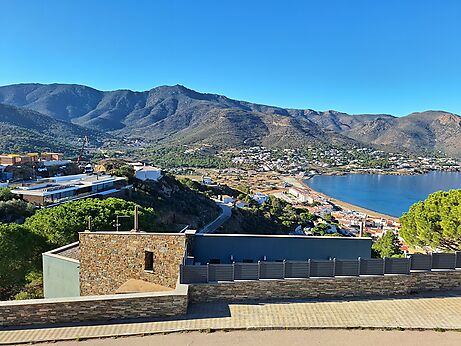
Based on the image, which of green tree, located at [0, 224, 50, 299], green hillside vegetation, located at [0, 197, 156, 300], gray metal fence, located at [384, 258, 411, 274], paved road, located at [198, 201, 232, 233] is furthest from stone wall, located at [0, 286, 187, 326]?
paved road, located at [198, 201, 232, 233]

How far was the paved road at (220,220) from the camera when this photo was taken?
34.9 meters

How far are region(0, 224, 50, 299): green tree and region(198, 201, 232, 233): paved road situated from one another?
18986 mm

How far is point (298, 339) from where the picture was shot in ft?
22.9

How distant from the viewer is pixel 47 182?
36.9 m

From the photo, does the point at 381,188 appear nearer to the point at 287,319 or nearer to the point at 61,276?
the point at 61,276

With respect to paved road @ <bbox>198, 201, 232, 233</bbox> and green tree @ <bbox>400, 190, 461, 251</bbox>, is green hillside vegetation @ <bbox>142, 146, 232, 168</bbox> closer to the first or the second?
paved road @ <bbox>198, 201, 232, 233</bbox>

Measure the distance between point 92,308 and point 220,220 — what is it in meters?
32.7

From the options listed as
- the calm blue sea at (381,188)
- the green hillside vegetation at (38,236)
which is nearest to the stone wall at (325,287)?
the green hillside vegetation at (38,236)

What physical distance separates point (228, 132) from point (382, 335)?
17199 cm

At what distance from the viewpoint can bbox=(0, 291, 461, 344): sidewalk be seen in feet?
23.5

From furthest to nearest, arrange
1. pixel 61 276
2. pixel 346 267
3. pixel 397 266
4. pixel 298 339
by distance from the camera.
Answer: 1. pixel 61 276
2. pixel 397 266
3. pixel 346 267
4. pixel 298 339

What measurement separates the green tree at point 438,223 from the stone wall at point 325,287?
6.39 m

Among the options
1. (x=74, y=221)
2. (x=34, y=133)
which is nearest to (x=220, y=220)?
(x=74, y=221)

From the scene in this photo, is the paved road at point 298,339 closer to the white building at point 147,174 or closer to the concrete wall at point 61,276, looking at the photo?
the concrete wall at point 61,276
